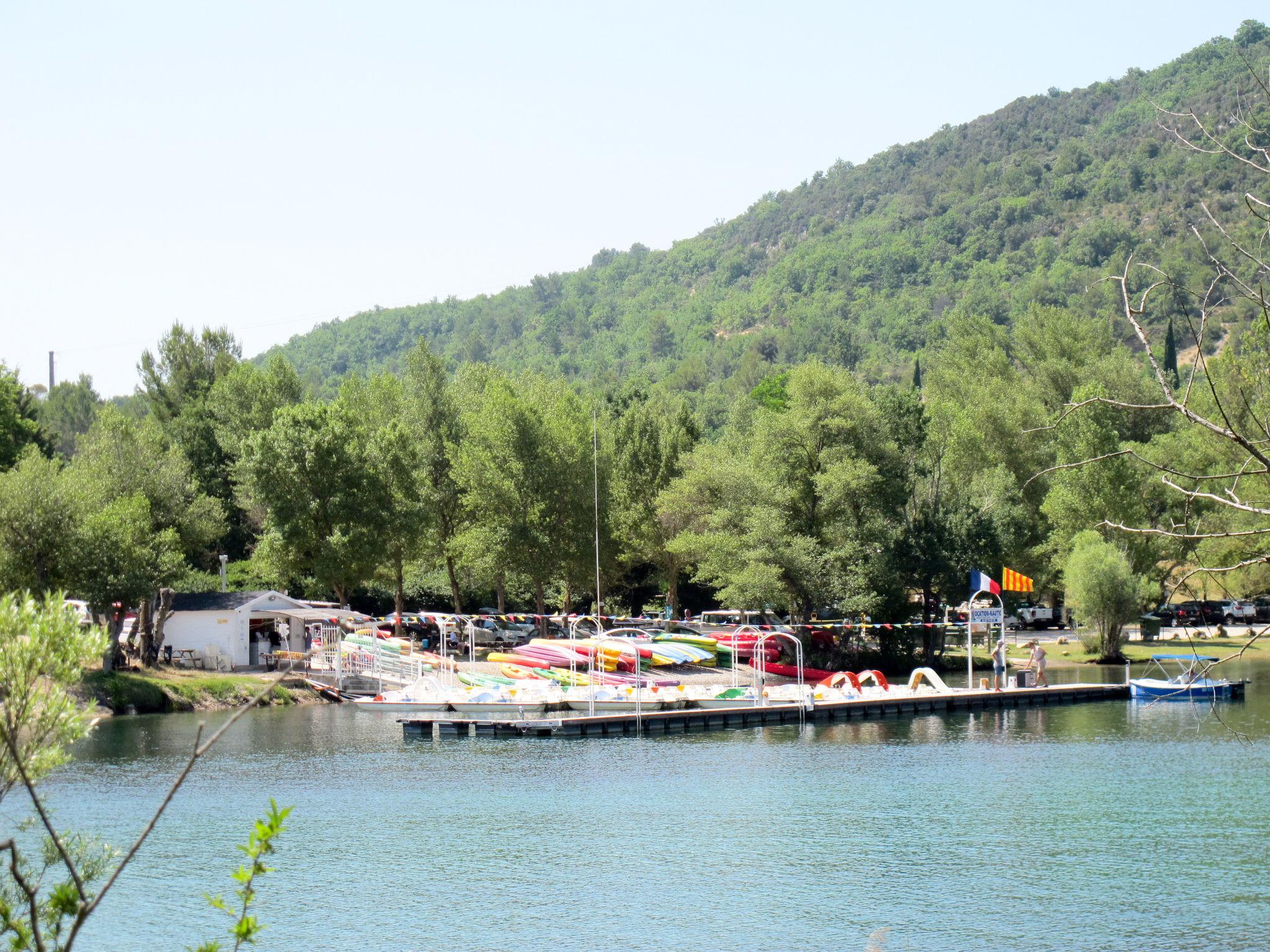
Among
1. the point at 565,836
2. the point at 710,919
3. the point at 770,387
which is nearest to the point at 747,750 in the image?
the point at 565,836

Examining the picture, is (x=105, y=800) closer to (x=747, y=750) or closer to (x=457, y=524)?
(x=747, y=750)

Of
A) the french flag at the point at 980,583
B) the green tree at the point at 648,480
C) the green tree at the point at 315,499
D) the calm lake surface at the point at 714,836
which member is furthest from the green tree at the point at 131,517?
the french flag at the point at 980,583

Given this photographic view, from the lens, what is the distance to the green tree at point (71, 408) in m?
116

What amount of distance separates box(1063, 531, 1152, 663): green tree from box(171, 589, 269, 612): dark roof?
123 ft

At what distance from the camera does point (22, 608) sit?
10.7 meters

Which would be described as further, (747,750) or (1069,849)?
(747,750)

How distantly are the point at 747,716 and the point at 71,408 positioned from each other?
97.3 meters

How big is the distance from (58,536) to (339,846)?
25701 mm

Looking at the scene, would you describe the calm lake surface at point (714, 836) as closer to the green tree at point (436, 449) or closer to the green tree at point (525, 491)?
the green tree at point (525, 491)

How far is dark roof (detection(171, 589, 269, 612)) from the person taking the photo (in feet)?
178

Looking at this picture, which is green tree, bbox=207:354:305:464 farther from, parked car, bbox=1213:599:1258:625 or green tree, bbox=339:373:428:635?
parked car, bbox=1213:599:1258:625

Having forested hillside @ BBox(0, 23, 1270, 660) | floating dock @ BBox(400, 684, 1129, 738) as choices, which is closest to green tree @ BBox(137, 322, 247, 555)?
forested hillside @ BBox(0, 23, 1270, 660)

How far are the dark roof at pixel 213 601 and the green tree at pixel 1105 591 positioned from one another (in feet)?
123

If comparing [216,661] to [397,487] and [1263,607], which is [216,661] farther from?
[1263,607]
